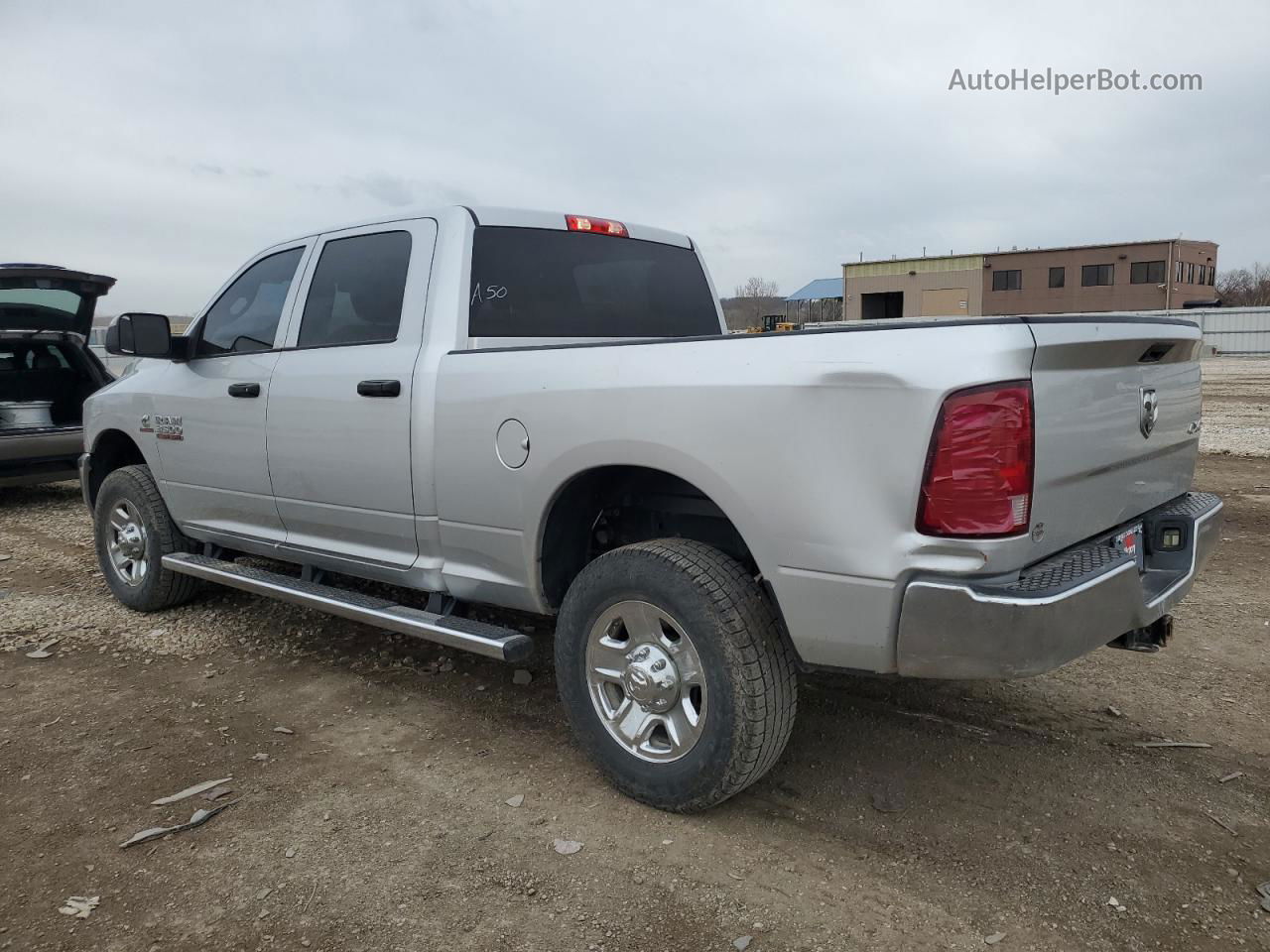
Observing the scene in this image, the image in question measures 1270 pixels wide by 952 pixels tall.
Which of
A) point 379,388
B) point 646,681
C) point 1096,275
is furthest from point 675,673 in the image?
point 1096,275

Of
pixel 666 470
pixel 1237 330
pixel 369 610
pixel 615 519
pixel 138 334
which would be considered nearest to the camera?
pixel 666 470

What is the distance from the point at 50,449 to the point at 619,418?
25.6 feet

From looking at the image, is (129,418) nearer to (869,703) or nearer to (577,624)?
(577,624)

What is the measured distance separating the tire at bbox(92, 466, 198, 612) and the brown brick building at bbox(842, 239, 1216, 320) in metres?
50.2

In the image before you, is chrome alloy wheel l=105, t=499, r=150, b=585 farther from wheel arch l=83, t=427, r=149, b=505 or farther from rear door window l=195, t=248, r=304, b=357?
rear door window l=195, t=248, r=304, b=357

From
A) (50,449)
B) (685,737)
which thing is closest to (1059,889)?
(685,737)

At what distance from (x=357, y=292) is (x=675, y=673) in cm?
225

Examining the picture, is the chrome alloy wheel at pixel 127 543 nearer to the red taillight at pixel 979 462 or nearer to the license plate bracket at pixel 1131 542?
the red taillight at pixel 979 462

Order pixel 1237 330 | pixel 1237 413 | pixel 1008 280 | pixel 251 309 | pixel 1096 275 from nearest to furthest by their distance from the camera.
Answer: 1. pixel 251 309
2. pixel 1237 413
3. pixel 1237 330
4. pixel 1096 275
5. pixel 1008 280

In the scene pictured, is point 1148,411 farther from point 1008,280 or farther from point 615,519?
point 1008,280

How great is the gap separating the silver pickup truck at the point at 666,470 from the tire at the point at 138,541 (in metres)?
0.47

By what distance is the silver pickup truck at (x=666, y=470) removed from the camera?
2471 mm

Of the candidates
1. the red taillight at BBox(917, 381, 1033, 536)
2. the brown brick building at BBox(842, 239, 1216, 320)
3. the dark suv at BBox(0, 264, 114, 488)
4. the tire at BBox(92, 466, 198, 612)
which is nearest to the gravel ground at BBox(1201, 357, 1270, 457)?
the red taillight at BBox(917, 381, 1033, 536)

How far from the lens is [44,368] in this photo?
9711 mm
